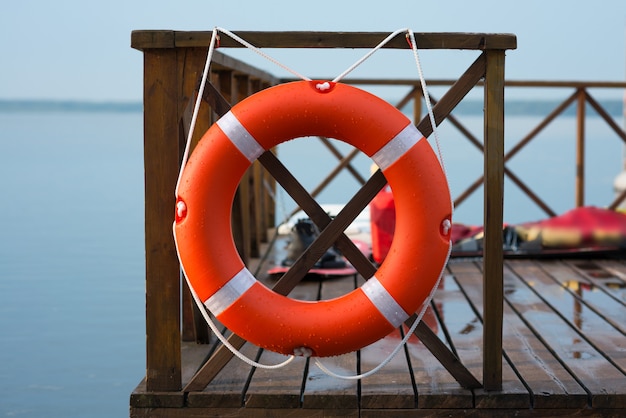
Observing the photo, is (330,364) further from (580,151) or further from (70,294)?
(70,294)

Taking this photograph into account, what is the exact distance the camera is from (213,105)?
264 centimetres

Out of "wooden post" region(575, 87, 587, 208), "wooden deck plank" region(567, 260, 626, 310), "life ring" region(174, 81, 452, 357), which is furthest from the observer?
"wooden post" region(575, 87, 587, 208)

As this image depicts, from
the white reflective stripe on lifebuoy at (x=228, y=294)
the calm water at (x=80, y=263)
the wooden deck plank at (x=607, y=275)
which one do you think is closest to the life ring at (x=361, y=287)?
the white reflective stripe on lifebuoy at (x=228, y=294)

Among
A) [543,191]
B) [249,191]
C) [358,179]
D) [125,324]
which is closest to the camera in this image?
[249,191]

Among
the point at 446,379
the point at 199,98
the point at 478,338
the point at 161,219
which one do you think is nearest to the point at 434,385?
the point at 446,379

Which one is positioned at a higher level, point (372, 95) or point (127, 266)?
point (372, 95)

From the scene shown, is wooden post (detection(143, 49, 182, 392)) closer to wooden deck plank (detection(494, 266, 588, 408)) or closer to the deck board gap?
wooden deck plank (detection(494, 266, 588, 408))

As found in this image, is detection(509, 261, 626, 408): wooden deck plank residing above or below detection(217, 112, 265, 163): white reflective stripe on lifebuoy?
below

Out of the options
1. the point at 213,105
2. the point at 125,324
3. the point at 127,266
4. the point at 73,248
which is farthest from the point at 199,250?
the point at 73,248

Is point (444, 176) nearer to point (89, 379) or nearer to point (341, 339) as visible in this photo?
point (341, 339)

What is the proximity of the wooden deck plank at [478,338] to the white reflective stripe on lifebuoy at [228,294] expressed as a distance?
682 millimetres

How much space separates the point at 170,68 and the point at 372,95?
52 cm

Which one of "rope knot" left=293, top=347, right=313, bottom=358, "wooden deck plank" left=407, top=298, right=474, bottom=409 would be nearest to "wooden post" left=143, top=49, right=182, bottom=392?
"rope knot" left=293, top=347, right=313, bottom=358

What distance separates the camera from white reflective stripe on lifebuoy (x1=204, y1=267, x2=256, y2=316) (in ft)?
8.15
